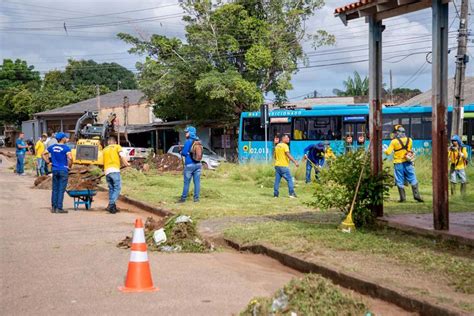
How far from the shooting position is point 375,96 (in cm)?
1028

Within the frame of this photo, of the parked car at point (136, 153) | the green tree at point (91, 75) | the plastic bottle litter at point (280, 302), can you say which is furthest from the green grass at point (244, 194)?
the green tree at point (91, 75)

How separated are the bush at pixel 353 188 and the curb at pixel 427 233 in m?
0.32

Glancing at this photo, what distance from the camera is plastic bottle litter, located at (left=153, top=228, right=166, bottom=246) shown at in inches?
368

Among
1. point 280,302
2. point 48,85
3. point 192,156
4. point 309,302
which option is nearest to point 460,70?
point 192,156

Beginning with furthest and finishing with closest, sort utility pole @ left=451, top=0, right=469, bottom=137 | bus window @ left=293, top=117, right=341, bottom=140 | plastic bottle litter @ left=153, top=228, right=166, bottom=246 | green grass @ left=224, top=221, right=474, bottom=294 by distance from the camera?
bus window @ left=293, top=117, right=341, bottom=140, utility pole @ left=451, top=0, right=469, bottom=137, plastic bottle litter @ left=153, top=228, right=166, bottom=246, green grass @ left=224, top=221, right=474, bottom=294

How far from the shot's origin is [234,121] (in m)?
37.2

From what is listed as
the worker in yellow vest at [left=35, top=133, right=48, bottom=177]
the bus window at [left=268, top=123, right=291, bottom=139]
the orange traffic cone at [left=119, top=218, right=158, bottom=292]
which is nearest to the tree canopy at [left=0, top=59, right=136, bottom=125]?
the bus window at [left=268, top=123, right=291, bottom=139]

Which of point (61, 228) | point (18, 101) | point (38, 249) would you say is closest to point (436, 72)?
point (38, 249)

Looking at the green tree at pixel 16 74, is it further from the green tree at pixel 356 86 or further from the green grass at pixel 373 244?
the green grass at pixel 373 244

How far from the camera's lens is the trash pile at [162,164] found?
97.4 ft

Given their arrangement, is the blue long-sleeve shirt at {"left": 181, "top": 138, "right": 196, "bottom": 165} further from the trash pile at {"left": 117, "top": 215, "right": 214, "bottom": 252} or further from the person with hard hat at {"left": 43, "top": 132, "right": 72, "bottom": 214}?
the trash pile at {"left": 117, "top": 215, "right": 214, "bottom": 252}

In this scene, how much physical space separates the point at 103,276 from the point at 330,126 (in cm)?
2355

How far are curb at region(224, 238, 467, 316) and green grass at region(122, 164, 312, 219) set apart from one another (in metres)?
3.13

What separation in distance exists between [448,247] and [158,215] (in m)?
7.49
